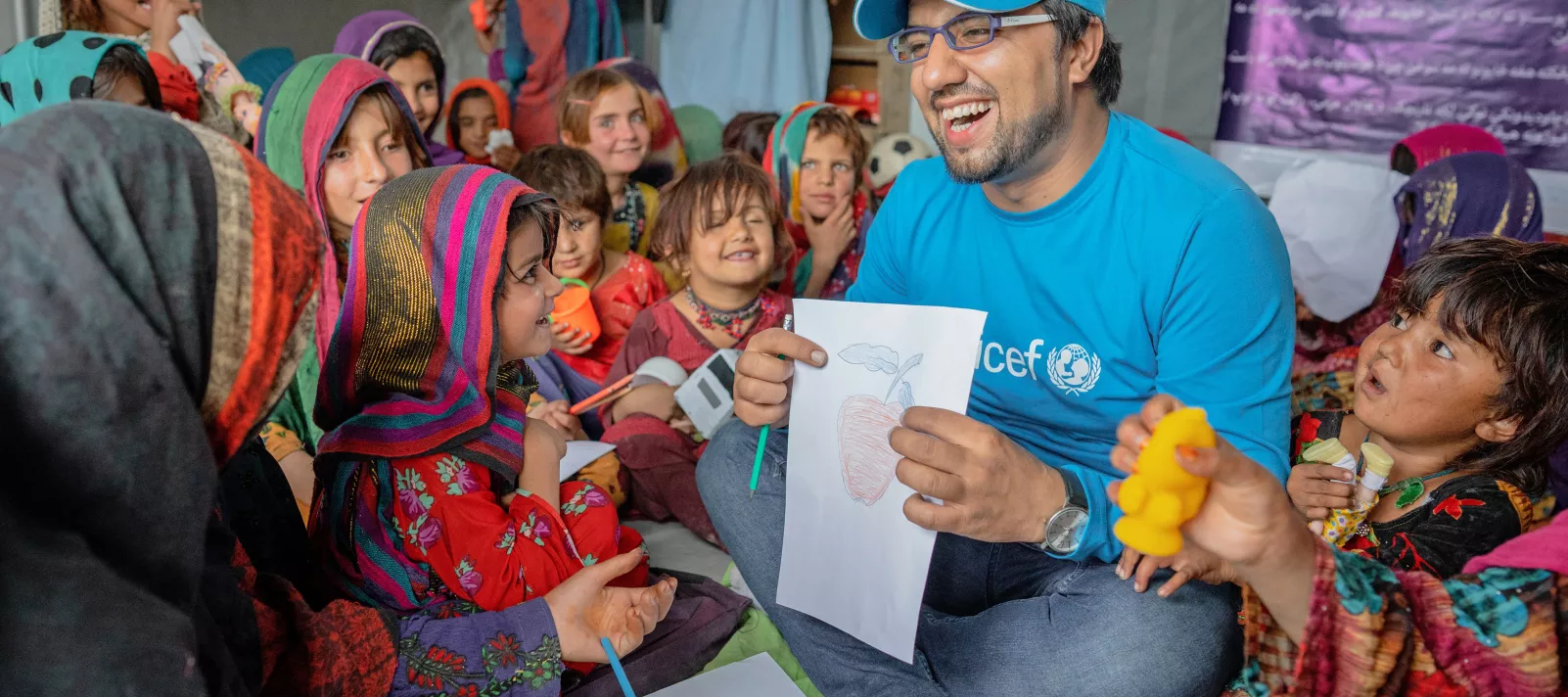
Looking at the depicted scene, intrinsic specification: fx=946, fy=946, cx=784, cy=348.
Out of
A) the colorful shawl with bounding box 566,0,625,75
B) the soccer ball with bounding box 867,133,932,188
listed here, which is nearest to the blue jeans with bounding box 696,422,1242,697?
the soccer ball with bounding box 867,133,932,188

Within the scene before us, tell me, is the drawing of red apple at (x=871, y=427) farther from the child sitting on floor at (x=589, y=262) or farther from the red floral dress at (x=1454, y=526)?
the child sitting on floor at (x=589, y=262)

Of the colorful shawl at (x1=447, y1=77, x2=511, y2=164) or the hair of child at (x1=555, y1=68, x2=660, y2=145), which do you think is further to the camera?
the colorful shawl at (x1=447, y1=77, x2=511, y2=164)

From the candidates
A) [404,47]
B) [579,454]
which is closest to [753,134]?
[404,47]

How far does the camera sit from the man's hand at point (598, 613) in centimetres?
140

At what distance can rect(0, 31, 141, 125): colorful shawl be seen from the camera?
252cm

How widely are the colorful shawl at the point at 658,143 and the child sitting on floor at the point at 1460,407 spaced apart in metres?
3.08

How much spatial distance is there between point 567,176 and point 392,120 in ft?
2.46

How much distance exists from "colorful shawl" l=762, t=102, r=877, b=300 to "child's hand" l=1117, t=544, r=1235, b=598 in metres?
2.38

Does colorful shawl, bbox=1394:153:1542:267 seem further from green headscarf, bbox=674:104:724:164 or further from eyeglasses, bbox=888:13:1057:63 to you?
green headscarf, bbox=674:104:724:164

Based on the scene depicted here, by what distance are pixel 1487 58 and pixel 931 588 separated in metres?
3.76

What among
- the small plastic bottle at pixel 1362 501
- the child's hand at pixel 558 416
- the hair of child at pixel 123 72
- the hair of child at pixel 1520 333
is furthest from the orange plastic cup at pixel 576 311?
the hair of child at pixel 1520 333

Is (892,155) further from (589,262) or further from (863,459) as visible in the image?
(863,459)

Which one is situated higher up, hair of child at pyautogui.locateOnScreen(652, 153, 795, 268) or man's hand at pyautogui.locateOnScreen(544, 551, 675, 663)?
hair of child at pyautogui.locateOnScreen(652, 153, 795, 268)

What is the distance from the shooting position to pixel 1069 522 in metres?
1.32
